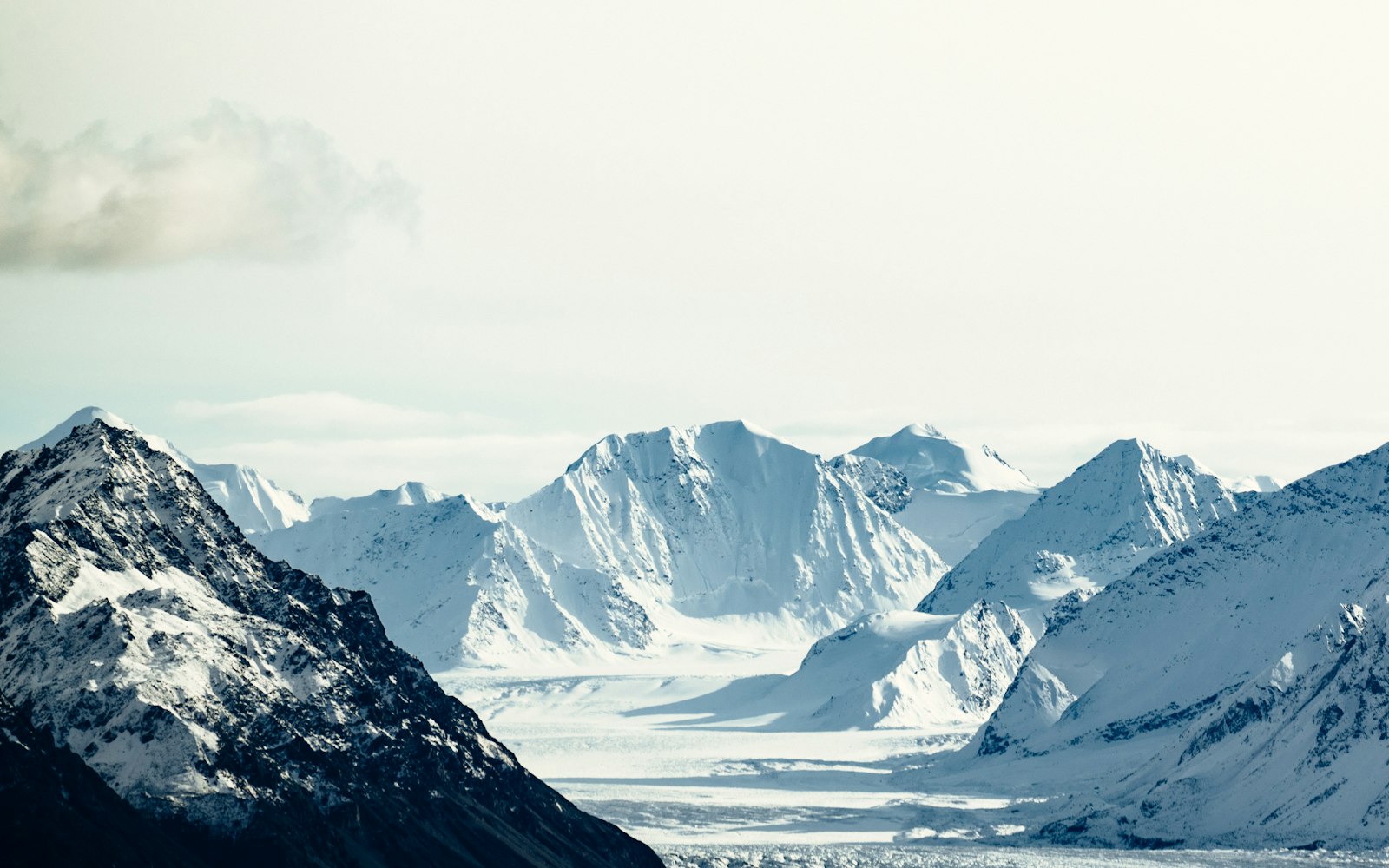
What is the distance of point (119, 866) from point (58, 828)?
611 centimetres

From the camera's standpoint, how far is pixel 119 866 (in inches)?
7869

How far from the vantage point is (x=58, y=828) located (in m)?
200
